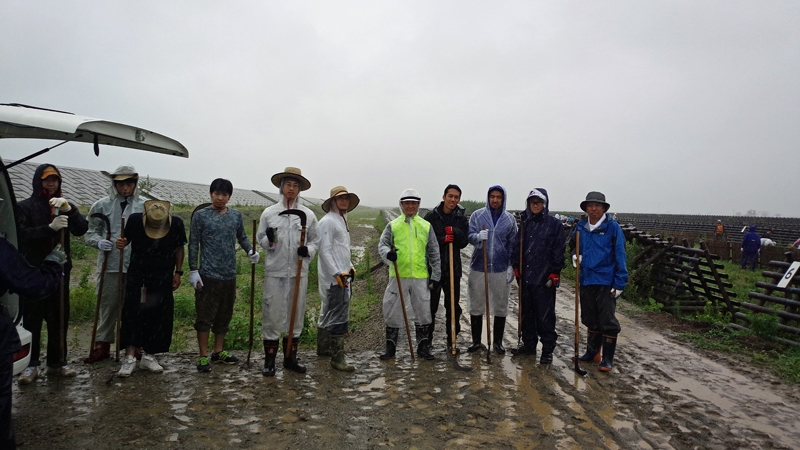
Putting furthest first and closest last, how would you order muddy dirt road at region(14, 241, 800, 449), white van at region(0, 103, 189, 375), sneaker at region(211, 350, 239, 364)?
1. sneaker at region(211, 350, 239, 364)
2. muddy dirt road at region(14, 241, 800, 449)
3. white van at region(0, 103, 189, 375)

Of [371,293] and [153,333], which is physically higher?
[153,333]

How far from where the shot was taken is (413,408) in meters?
3.74

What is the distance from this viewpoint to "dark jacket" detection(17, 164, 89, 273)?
3949 mm

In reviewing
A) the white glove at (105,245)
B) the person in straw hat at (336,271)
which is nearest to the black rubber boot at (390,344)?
the person in straw hat at (336,271)

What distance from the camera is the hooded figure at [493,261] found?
209 inches

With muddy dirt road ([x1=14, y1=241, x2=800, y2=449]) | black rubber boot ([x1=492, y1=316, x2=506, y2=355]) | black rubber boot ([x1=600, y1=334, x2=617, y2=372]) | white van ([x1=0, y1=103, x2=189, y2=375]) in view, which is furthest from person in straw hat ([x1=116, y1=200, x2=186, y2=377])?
black rubber boot ([x1=600, y1=334, x2=617, y2=372])

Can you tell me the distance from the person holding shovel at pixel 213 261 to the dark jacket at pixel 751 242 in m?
17.9

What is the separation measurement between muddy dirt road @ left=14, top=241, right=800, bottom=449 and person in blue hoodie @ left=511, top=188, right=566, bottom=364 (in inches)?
15.2

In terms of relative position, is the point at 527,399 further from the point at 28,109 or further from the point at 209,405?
the point at 28,109

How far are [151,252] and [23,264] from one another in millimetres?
1717

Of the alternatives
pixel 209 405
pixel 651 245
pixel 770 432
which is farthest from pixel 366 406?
pixel 651 245

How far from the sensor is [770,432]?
11.6 feet

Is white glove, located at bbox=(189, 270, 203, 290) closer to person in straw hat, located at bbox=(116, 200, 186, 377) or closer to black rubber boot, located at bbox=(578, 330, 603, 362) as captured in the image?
person in straw hat, located at bbox=(116, 200, 186, 377)

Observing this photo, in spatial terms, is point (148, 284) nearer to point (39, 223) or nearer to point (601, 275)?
point (39, 223)
